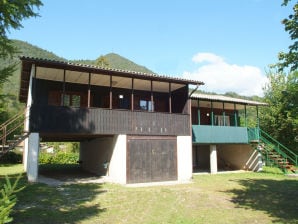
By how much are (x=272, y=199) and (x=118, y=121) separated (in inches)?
349

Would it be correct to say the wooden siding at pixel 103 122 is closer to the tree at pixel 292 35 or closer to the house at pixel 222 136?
the house at pixel 222 136

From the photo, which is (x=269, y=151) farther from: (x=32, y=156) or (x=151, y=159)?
(x=32, y=156)

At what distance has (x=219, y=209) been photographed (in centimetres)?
1037

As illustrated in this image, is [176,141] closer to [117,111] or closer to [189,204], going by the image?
[117,111]

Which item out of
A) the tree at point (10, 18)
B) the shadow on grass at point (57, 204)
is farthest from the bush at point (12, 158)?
the tree at point (10, 18)

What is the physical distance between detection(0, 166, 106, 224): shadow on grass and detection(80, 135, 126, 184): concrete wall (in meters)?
2.49

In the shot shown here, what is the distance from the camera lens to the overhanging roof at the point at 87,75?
50.7 feet

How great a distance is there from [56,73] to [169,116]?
728 centimetres

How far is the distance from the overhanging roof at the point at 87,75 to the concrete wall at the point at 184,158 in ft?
12.6

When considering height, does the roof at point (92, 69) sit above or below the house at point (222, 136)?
above

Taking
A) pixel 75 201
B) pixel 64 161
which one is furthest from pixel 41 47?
pixel 75 201

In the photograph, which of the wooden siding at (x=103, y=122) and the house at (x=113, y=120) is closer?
the wooden siding at (x=103, y=122)

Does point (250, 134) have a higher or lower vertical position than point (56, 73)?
lower

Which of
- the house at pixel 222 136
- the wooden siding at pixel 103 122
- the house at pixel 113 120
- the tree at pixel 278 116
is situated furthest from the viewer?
the tree at pixel 278 116
